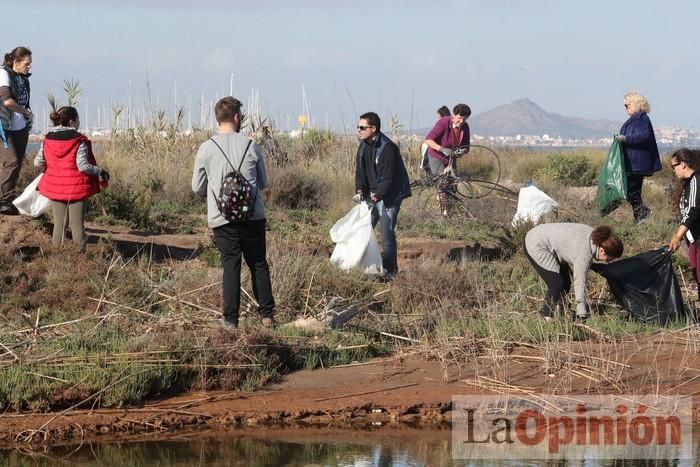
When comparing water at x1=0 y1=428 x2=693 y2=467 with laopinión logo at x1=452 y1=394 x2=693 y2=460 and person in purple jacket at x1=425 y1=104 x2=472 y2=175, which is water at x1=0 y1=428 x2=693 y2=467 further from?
person in purple jacket at x1=425 y1=104 x2=472 y2=175

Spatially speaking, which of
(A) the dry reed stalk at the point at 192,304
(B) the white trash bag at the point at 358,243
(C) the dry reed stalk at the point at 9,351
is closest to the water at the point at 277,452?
(C) the dry reed stalk at the point at 9,351

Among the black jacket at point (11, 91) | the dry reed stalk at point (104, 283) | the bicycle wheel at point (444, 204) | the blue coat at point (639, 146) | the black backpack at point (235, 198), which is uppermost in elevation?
the black jacket at point (11, 91)

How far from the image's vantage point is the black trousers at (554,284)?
971 centimetres

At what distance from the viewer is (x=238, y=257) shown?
8844mm

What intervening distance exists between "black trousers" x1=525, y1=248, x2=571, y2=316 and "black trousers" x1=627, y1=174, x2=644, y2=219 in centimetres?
482

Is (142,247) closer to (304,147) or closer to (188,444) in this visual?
(188,444)

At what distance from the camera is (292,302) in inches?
404

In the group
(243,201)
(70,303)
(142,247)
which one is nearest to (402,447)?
(243,201)

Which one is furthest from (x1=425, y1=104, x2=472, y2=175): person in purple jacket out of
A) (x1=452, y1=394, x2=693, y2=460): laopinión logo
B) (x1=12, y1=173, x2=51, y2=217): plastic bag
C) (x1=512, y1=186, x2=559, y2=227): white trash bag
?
(x1=452, y1=394, x2=693, y2=460): laopinión logo

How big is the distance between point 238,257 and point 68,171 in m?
2.80

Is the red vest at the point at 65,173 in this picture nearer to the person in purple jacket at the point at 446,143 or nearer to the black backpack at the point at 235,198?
the black backpack at the point at 235,198

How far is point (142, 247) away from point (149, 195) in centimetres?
370

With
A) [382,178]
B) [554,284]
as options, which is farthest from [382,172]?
[554,284]

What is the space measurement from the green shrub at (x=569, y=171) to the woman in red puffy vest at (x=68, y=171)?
1354 cm
